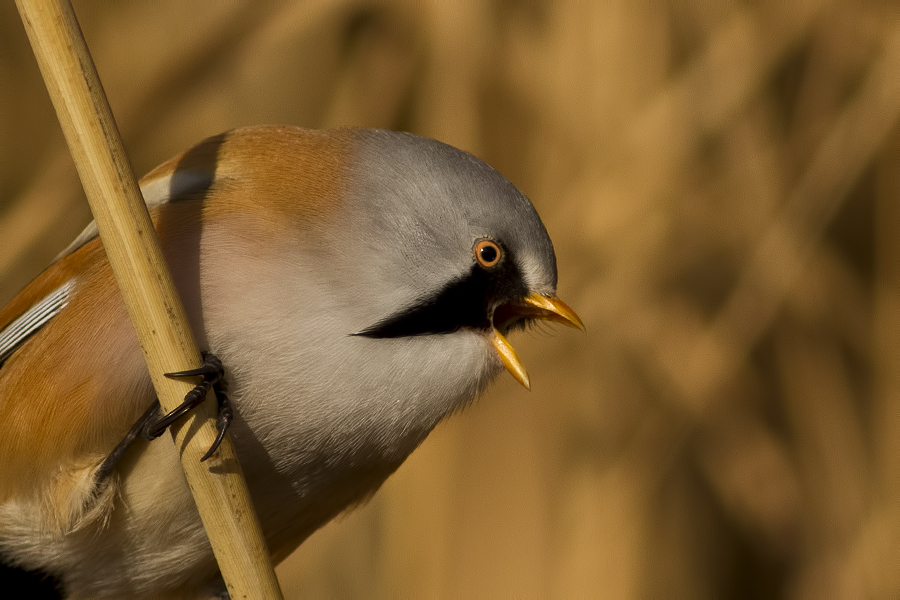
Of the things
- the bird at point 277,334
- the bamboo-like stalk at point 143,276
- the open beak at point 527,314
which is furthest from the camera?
the open beak at point 527,314

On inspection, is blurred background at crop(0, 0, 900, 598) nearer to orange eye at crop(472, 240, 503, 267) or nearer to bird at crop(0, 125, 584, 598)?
bird at crop(0, 125, 584, 598)

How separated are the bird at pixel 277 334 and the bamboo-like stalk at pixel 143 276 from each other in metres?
0.21

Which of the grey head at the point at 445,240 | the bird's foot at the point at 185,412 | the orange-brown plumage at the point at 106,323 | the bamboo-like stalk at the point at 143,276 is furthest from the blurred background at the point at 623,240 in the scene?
the bamboo-like stalk at the point at 143,276

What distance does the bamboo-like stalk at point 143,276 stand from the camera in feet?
3.31

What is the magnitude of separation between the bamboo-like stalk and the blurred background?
50.4 inches

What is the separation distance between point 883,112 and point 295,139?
1.84 metres

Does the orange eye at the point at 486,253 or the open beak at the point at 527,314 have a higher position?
the orange eye at the point at 486,253

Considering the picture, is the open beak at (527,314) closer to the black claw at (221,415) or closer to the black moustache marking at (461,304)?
the black moustache marking at (461,304)

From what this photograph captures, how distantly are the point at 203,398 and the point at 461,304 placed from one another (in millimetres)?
464

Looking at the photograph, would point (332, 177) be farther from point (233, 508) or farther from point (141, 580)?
point (141, 580)

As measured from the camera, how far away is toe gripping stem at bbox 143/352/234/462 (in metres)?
1.12

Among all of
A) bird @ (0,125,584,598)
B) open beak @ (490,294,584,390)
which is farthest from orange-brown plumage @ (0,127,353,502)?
open beak @ (490,294,584,390)

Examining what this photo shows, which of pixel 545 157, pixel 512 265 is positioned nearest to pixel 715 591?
pixel 545 157

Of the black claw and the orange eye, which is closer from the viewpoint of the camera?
the black claw
